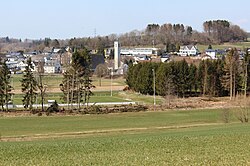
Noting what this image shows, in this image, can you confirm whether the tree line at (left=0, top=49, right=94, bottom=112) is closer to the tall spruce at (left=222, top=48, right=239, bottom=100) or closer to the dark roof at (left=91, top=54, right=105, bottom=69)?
the tall spruce at (left=222, top=48, right=239, bottom=100)

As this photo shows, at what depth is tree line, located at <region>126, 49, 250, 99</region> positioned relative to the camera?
2785 inches

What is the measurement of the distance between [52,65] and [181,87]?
293 ft

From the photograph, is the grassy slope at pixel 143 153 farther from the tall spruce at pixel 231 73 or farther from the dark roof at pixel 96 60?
the dark roof at pixel 96 60

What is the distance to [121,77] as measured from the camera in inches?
5037

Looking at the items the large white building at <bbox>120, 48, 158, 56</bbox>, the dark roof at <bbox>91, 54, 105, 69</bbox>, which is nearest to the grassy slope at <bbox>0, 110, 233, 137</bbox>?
the dark roof at <bbox>91, 54, 105, 69</bbox>

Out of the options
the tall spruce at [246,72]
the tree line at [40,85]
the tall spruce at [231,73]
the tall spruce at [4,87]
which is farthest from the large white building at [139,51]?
the tall spruce at [4,87]

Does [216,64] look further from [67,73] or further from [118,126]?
[118,126]

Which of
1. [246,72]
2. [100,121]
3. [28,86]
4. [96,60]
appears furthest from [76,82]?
[96,60]

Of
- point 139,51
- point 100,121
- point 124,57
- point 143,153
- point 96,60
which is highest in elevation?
point 139,51

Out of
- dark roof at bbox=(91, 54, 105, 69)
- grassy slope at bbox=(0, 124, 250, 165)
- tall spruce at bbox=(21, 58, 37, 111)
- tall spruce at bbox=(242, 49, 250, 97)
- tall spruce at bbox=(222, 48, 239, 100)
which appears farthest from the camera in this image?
dark roof at bbox=(91, 54, 105, 69)

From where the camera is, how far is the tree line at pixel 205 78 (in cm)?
7075

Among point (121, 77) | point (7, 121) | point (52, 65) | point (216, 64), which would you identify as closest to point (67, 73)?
point (7, 121)

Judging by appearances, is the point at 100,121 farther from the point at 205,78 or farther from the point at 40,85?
the point at 205,78

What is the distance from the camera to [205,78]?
72125mm
